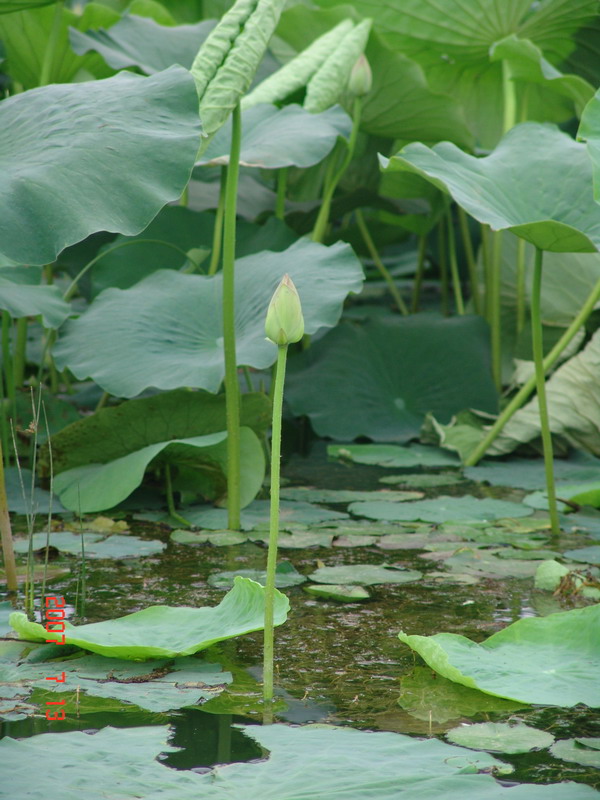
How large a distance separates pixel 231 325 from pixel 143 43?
147 centimetres

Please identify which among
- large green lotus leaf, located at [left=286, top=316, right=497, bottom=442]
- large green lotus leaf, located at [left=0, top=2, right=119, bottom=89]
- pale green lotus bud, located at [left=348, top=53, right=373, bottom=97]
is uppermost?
large green lotus leaf, located at [left=0, top=2, right=119, bottom=89]

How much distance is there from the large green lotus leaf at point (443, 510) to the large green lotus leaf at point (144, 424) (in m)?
0.33

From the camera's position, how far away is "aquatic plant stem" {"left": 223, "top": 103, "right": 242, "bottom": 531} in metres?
1.83

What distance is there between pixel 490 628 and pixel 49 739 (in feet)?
2.40

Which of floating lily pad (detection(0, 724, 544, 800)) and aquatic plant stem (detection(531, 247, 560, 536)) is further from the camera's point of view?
aquatic plant stem (detection(531, 247, 560, 536))

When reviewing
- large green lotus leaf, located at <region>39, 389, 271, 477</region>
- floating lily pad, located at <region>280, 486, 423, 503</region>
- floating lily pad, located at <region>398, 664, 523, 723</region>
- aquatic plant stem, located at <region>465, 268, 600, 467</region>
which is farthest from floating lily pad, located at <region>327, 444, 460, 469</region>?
floating lily pad, located at <region>398, 664, 523, 723</region>

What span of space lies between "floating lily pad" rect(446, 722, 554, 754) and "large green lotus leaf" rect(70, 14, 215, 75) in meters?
2.14

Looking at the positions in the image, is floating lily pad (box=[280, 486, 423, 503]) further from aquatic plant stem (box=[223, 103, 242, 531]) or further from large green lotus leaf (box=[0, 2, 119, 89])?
large green lotus leaf (box=[0, 2, 119, 89])

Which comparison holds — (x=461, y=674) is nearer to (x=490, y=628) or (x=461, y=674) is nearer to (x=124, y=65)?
(x=490, y=628)

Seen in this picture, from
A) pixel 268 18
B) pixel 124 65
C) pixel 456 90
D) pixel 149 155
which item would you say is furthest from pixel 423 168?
pixel 456 90

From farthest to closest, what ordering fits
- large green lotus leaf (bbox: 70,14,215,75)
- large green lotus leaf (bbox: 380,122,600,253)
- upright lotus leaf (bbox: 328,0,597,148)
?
1. upright lotus leaf (bbox: 328,0,597,148)
2. large green lotus leaf (bbox: 70,14,215,75)
3. large green lotus leaf (bbox: 380,122,600,253)

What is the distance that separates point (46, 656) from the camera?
1.28m

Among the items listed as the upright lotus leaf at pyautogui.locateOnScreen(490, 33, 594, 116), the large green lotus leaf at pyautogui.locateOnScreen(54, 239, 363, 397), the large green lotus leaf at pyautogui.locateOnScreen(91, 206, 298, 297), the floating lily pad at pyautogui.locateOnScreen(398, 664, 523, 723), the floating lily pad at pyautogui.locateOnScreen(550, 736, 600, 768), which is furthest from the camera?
the large green lotus leaf at pyautogui.locateOnScreen(91, 206, 298, 297)

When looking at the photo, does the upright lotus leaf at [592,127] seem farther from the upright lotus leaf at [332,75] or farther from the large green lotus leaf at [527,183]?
the upright lotus leaf at [332,75]
